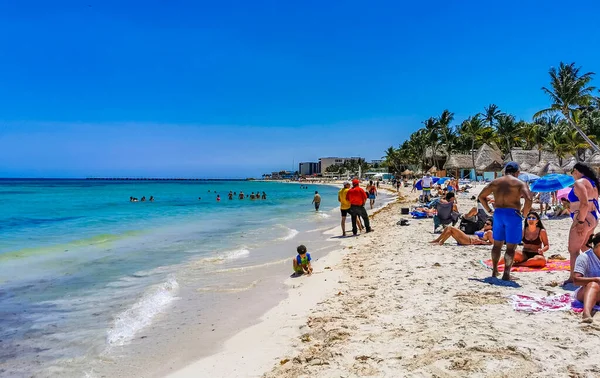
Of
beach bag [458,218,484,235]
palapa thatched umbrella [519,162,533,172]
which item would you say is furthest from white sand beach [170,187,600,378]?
palapa thatched umbrella [519,162,533,172]

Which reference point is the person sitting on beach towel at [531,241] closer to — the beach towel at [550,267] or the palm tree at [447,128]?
the beach towel at [550,267]

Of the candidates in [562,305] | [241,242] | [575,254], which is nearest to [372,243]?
[241,242]

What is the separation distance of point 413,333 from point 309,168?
18379 cm

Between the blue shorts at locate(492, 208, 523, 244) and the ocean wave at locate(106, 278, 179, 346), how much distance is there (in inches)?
188

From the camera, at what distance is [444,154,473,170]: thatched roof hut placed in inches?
2101

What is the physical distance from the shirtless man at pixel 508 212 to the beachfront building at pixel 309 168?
175483 millimetres

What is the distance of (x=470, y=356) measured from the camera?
3.16m

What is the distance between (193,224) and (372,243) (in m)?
10.6

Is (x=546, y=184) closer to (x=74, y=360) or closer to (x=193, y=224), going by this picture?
(x=74, y=360)

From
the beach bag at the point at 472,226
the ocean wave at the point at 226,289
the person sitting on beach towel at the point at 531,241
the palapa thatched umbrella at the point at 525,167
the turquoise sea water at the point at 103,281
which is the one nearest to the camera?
the turquoise sea water at the point at 103,281

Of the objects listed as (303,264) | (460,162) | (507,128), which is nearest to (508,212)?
(303,264)

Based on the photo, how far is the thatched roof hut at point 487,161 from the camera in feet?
157

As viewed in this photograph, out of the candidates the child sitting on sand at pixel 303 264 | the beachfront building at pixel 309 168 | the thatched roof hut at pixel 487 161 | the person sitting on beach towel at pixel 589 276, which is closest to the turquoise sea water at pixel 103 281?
the child sitting on sand at pixel 303 264

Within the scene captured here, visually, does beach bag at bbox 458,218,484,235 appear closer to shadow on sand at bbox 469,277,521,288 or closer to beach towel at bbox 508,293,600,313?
shadow on sand at bbox 469,277,521,288
